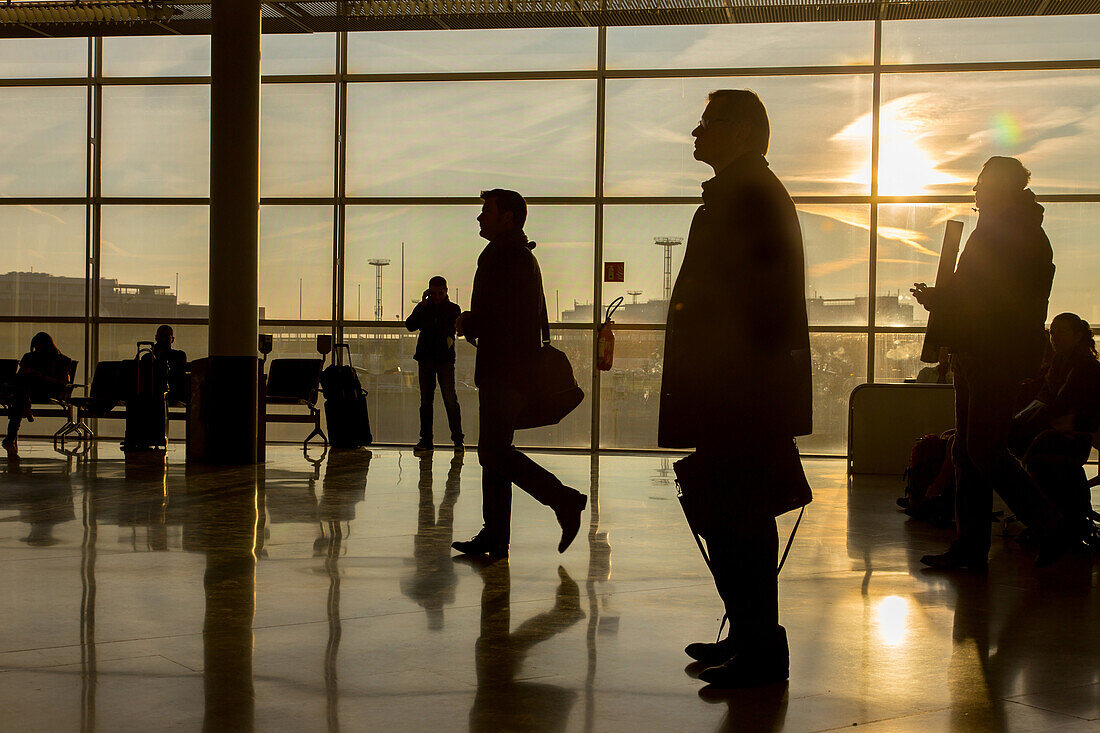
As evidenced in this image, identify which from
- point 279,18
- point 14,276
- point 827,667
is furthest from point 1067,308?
point 14,276

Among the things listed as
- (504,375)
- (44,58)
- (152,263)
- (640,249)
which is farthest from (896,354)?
(44,58)

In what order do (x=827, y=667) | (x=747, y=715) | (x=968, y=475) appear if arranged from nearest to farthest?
1. (x=747, y=715)
2. (x=827, y=667)
3. (x=968, y=475)

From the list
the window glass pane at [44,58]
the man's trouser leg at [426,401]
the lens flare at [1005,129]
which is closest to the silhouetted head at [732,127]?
the man's trouser leg at [426,401]

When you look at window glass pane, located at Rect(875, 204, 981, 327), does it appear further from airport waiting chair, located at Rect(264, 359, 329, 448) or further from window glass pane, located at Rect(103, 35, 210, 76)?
window glass pane, located at Rect(103, 35, 210, 76)

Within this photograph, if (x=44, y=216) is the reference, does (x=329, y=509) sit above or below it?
below

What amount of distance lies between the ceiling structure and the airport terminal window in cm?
119

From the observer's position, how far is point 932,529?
618 centimetres

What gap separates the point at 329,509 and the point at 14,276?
8.81 m

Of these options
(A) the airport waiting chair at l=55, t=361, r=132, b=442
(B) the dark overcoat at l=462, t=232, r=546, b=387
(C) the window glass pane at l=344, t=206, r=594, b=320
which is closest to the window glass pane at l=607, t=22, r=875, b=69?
(C) the window glass pane at l=344, t=206, r=594, b=320

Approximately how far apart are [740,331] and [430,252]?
10.1 m

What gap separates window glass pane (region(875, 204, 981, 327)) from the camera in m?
11.9

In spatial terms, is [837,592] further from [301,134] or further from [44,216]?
[44,216]

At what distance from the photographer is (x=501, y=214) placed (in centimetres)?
496

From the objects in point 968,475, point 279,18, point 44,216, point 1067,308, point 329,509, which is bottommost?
point 329,509
